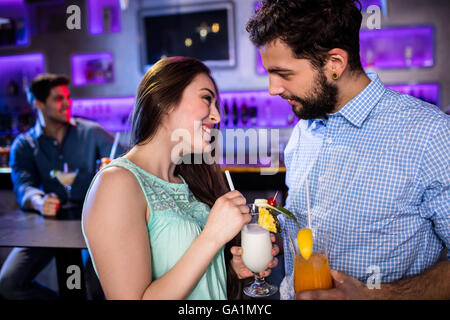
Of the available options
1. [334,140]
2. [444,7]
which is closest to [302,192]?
[334,140]

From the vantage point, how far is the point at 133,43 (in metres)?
4.80

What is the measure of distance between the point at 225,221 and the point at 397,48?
400cm

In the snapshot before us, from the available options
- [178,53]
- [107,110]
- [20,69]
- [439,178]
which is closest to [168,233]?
[439,178]

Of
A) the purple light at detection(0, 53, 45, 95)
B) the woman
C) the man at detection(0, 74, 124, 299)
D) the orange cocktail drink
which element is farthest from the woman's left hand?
the purple light at detection(0, 53, 45, 95)

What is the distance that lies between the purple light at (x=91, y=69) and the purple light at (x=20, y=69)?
0.53 metres

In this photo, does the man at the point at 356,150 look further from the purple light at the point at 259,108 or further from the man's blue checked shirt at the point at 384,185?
the purple light at the point at 259,108

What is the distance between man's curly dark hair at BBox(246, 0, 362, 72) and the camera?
1432 mm

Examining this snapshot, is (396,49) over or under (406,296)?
over

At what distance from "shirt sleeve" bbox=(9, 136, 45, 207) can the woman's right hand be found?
2045 mm

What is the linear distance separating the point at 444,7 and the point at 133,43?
11.8 feet

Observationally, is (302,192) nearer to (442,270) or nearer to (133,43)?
(442,270)

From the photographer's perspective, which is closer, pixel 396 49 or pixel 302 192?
pixel 302 192
